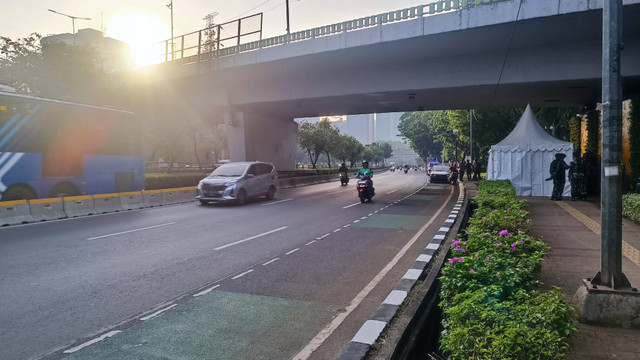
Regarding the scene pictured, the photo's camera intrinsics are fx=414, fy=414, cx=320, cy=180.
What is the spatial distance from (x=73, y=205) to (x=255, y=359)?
12712 mm

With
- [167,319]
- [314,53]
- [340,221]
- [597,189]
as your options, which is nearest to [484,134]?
[597,189]

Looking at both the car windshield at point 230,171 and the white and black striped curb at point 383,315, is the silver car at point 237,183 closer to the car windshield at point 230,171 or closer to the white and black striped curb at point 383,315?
the car windshield at point 230,171

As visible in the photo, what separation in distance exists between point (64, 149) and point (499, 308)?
52.5ft

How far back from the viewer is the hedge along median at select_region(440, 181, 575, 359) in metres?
2.70

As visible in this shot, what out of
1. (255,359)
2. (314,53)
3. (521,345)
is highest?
(314,53)

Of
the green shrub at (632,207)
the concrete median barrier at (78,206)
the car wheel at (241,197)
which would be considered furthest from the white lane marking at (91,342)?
the car wheel at (241,197)

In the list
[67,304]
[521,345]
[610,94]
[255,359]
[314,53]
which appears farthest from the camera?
[314,53]

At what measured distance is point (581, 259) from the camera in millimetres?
7000

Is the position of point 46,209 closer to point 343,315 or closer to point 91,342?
point 91,342

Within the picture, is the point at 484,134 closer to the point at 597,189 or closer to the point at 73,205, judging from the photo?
the point at 597,189

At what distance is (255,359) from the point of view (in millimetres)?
3639

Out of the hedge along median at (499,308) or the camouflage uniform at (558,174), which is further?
the camouflage uniform at (558,174)

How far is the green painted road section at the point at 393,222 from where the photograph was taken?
37.6ft

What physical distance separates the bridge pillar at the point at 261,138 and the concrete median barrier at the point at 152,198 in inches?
388
